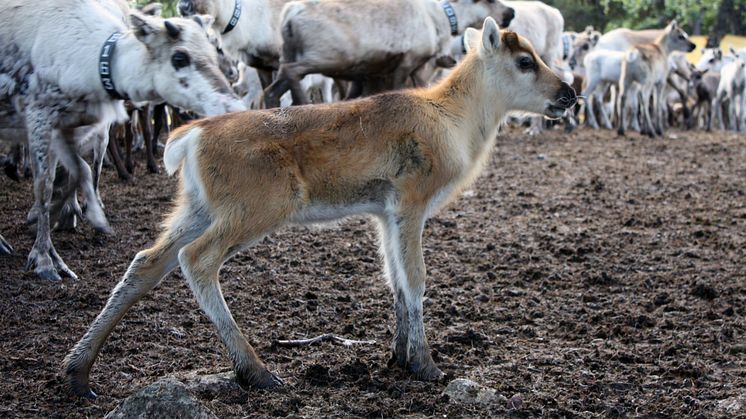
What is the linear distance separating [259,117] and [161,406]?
1608 mm

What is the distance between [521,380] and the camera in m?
5.09

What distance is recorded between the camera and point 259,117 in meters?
5.12

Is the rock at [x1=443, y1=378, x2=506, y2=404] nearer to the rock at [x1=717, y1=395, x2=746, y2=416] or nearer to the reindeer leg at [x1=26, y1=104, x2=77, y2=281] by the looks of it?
the rock at [x1=717, y1=395, x2=746, y2=416]

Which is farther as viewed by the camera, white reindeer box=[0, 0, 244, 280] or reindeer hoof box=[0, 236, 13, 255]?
reindeer hoof box=[0, 236, 13, 255]

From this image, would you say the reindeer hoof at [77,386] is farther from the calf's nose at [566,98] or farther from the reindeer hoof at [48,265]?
the calf's nose at [566,98]

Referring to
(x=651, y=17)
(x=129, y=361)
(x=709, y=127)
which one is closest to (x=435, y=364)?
(x=129, y=361)

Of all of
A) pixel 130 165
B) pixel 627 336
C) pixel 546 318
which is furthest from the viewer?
pixel 130 165

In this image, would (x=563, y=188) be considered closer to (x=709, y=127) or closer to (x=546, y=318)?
(x=546, y=318)

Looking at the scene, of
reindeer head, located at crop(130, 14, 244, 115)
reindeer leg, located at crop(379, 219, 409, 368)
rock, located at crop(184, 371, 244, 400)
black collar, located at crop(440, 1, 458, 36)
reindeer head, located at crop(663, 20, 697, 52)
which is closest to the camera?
rock, located at crop(184, 371, 244, 400)

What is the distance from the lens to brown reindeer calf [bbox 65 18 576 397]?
4.82 metres

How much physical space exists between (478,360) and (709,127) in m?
18.5

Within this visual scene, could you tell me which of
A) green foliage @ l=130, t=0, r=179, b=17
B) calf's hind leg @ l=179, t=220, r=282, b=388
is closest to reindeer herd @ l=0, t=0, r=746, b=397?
calf's hind leg @ l=179, t=220, r=282, b=388

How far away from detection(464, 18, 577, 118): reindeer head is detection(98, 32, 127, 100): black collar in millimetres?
2713

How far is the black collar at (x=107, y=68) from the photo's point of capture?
710cm
